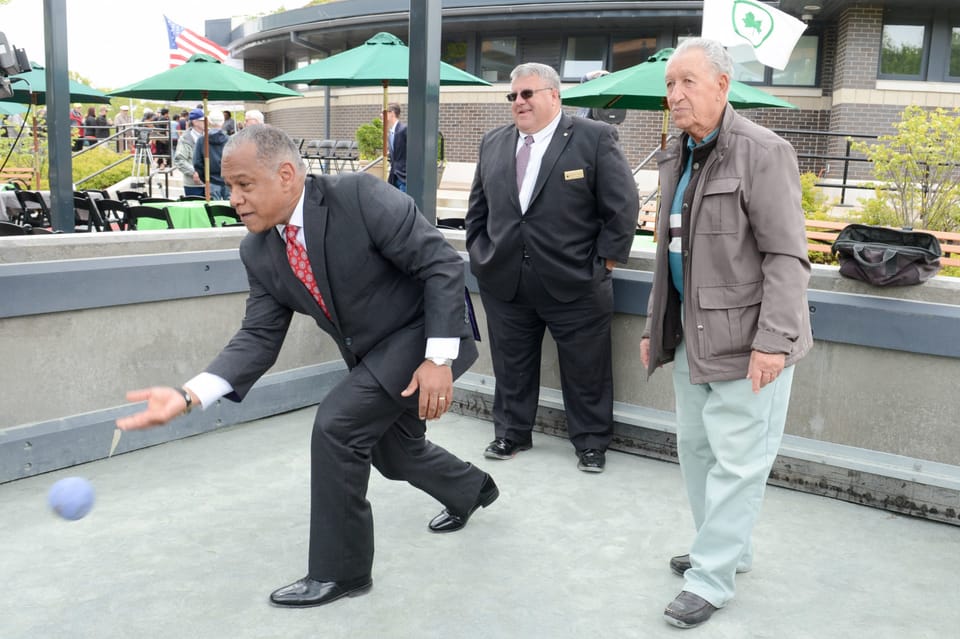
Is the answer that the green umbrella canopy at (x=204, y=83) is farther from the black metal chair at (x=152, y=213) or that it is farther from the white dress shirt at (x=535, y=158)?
the white dress shirt at (x=535, y=158)

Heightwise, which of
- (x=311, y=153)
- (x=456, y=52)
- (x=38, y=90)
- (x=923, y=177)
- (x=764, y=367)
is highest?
(x=456, y=52)

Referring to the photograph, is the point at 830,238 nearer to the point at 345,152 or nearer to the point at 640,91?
the point at 640,91

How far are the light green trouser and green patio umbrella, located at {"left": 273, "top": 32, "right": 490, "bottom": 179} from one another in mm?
7829

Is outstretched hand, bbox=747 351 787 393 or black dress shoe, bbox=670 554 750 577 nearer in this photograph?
outstretched hand, bbox=747 351 787 393

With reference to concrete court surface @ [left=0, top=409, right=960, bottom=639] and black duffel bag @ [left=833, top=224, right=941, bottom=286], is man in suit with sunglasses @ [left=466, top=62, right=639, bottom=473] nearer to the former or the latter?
concrete court surface @ [left=0, top=409, right=960, bottom=639]

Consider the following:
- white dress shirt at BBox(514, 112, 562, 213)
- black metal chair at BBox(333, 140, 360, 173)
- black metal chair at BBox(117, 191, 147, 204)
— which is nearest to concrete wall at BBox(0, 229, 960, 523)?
white dress shirt at BBox(514, 112, 562, 213)

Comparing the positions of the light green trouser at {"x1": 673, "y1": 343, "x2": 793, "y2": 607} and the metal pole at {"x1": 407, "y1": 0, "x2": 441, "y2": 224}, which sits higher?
the metal pole at {"x1": 407, "y1": 0, "x2": 441, "y2": 224}

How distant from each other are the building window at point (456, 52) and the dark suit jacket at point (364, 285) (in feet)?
69.6

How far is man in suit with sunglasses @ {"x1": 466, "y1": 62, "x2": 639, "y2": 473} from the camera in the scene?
16.6 feet

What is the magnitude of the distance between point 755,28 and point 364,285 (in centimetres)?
600

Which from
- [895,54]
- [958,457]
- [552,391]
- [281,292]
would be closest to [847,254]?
[958,457]

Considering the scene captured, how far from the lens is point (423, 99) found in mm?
6023

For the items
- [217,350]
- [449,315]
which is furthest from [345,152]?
[449,315]

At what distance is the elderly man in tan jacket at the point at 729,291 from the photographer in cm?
328
